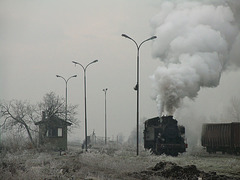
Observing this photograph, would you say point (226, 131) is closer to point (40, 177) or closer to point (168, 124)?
point (168, 124)

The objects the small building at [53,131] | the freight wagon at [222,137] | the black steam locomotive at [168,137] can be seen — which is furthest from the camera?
the small building at [53,131]

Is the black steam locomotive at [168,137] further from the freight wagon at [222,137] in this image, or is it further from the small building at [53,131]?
the small building at [53,131]

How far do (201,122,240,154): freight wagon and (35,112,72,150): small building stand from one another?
16217mm

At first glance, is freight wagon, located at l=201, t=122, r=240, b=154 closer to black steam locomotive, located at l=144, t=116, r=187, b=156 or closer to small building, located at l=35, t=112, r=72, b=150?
black steam locomotive, located at l=144, t=116, r=187, b=156

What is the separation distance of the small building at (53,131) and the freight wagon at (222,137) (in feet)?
53.2

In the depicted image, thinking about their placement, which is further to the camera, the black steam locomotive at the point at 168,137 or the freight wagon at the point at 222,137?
the freight wagon at the point at 222,137

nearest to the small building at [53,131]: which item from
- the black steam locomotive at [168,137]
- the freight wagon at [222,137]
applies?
the black steam locomotive at [168,137]

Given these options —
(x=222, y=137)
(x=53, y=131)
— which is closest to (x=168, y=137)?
(x=222, y=137)

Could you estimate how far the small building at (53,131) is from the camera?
44.5m

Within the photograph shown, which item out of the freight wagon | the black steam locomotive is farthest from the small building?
the freight wagon

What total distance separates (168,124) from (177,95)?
2.96 m

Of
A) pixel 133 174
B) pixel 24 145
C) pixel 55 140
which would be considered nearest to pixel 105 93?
pixel 55 140

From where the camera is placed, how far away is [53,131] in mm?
45875

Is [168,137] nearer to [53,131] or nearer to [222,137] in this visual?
[222,137]
